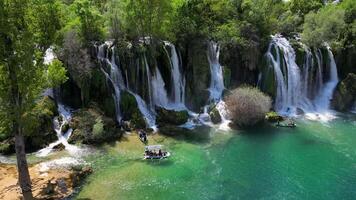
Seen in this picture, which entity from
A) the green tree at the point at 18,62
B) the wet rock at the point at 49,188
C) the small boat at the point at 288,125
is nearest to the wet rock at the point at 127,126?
the wet rock at the point at 49,188

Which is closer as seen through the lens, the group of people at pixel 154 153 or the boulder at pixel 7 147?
the boulder at pixel 7 147

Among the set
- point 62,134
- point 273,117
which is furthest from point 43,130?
point 273,117

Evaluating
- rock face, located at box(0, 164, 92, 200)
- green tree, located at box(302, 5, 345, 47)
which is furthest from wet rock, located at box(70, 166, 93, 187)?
green tree, located at box(302, 5, 345, 47)

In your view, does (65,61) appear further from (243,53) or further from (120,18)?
(243,53)

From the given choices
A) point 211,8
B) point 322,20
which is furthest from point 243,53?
point 322,20

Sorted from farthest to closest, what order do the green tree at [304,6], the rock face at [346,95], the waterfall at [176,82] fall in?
the green tree at [304,6] → the rock face at [346,95] → the waterfall at [176,82]

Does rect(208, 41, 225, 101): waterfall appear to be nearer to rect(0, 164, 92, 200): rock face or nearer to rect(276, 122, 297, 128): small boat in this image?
rect(276, 122, 297, 128): small boat

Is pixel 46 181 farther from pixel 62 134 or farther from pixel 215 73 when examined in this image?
pixel 215 73

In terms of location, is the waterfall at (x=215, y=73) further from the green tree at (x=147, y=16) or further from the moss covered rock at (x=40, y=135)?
the moss covered rock at (x=40, y=135)
